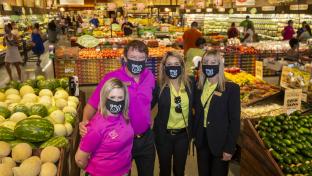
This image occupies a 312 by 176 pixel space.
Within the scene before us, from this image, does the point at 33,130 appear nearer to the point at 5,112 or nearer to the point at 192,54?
the point at 5,112

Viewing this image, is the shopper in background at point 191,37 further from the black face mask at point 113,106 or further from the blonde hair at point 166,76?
the black face mask at point 113,106

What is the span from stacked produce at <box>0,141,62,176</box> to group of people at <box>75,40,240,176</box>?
303 mm

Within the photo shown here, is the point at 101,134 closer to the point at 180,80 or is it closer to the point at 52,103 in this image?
the point at 180,80

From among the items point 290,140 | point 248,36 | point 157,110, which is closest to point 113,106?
point 290,140

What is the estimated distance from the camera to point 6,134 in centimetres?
298

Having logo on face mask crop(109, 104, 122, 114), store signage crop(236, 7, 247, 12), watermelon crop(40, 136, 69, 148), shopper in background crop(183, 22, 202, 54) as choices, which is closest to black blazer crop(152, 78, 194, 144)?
logo on face mask crop(109, 104, 122, 114)

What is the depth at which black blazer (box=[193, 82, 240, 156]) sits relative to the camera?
120 inches

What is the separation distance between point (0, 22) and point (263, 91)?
506 inches

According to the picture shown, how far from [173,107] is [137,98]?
0.45 metres

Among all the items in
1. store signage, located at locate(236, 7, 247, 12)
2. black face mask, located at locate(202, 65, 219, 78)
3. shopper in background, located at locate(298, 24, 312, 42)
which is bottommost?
black face mask, located at locate(202, 65, 219, 78)

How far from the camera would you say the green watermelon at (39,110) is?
3.48 metres

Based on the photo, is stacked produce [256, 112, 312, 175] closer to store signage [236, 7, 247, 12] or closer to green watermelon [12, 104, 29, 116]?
green watermelon [12, 104, 29, 116]

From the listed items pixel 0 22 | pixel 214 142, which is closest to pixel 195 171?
pixel 214 142

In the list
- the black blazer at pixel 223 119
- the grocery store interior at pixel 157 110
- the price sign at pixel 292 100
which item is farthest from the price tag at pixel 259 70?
the black blazer at pixel 223 119
